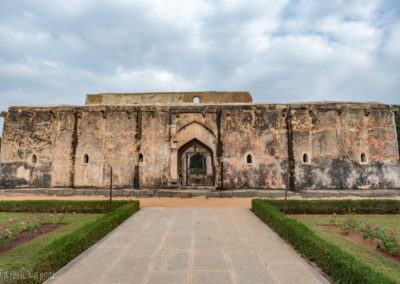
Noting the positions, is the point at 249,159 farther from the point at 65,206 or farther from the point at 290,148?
the point at 65,206

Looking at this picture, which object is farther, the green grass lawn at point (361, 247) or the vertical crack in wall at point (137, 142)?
the vertical crack in wall at point (137, 142)

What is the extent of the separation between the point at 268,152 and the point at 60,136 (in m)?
12.4

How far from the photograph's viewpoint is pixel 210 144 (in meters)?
13.5

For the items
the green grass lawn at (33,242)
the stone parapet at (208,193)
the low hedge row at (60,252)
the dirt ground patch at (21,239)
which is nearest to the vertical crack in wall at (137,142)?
the stone parapet at (208,193)

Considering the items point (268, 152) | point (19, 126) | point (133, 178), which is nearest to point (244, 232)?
point (268, 152)

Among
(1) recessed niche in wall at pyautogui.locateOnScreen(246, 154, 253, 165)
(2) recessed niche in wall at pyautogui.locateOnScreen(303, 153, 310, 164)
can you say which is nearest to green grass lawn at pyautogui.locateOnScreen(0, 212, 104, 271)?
(1) recessed niche in wall at pyautogui.locateOnScreen(246, 154, 253, 165)

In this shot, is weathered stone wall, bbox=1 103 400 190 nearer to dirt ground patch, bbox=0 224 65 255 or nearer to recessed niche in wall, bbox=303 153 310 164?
recessed niche in wall, bbox=303 153 310 164

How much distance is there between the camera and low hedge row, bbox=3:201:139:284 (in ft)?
11.7

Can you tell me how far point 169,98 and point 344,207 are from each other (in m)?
12.1

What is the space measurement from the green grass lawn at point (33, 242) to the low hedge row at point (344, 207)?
7.69 meters

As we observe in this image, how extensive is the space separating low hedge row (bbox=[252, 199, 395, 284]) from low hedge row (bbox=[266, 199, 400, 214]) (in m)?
3.02

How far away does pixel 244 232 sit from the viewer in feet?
21.4

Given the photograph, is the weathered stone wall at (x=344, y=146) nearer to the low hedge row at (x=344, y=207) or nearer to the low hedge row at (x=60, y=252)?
the low hedge row at (x=344, y=207)

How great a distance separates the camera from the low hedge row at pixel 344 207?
30.3 ft
